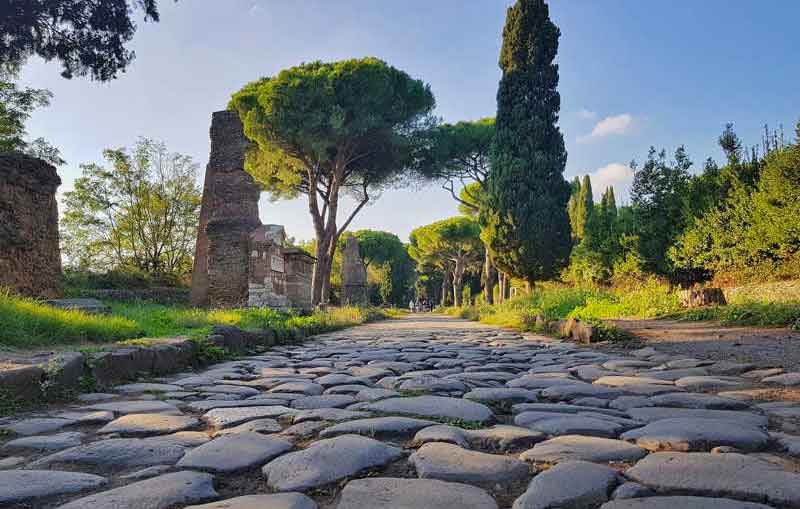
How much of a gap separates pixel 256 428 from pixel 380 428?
514mm

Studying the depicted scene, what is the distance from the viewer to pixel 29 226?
8.80 meters

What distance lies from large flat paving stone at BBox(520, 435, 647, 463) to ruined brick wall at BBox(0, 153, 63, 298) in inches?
364

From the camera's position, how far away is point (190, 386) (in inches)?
130

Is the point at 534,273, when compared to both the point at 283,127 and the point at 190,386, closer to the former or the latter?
the point at 283,127

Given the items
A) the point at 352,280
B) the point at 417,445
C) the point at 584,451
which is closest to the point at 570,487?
the point at 584,451

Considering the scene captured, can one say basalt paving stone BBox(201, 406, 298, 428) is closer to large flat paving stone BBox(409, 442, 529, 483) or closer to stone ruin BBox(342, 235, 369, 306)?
large flat paving stone BBox(409, 442, 529, 483)

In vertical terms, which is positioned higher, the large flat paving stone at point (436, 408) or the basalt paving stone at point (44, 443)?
the basalt paving stone at point (44, 443)

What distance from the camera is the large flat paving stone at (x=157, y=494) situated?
4.09 ft

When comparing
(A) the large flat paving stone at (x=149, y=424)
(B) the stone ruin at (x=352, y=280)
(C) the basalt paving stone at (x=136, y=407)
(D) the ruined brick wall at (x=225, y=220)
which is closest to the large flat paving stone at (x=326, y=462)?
(A) the large flat paving stone at (x=149, y=424)

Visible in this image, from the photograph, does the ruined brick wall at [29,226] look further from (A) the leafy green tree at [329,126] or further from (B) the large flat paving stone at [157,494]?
(B) the large flat paving stone at [157,494]

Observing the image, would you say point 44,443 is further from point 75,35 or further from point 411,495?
point 75,35

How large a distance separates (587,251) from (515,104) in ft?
17.2

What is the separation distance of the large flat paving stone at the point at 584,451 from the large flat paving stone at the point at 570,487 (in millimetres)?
120

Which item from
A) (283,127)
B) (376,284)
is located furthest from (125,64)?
(376,284)
